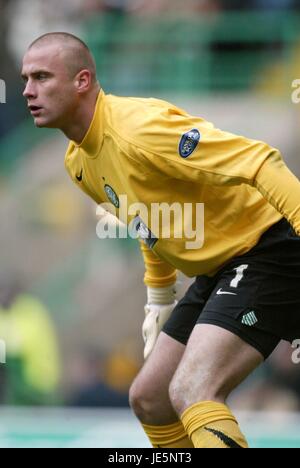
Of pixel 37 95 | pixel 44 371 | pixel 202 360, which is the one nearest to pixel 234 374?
pixel 202 360

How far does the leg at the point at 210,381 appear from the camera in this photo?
3.77 meters

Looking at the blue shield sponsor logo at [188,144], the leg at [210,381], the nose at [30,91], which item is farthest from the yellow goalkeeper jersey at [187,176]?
the leg at [210,381]

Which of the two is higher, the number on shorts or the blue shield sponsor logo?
the blue shield sponsor logo

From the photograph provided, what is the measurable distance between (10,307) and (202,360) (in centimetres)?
479

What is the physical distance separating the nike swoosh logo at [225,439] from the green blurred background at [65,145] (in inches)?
180

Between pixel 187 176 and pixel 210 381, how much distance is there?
74 centimetres

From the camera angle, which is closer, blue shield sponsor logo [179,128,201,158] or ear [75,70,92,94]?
blue shield sponsor logo [179,128,201,158]

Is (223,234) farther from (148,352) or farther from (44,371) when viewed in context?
(44,371)

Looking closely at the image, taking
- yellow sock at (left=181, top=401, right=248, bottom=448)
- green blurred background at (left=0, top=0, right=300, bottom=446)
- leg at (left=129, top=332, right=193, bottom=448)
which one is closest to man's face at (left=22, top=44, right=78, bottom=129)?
leg at (left=129, top=332, right=193, bottom=448)

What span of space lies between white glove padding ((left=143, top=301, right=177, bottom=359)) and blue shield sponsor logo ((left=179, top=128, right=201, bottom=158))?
108 cm

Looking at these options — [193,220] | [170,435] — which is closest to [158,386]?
[170,435]

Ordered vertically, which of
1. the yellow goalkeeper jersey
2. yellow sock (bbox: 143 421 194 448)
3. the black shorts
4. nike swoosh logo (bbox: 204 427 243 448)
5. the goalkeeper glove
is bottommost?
yellow sock (bbox: 143 421 194 448)

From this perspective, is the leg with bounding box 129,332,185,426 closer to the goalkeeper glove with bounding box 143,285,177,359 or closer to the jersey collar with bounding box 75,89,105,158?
the goalkeeper glove with bounding box 143,285,177,359

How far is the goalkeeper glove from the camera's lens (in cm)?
476
